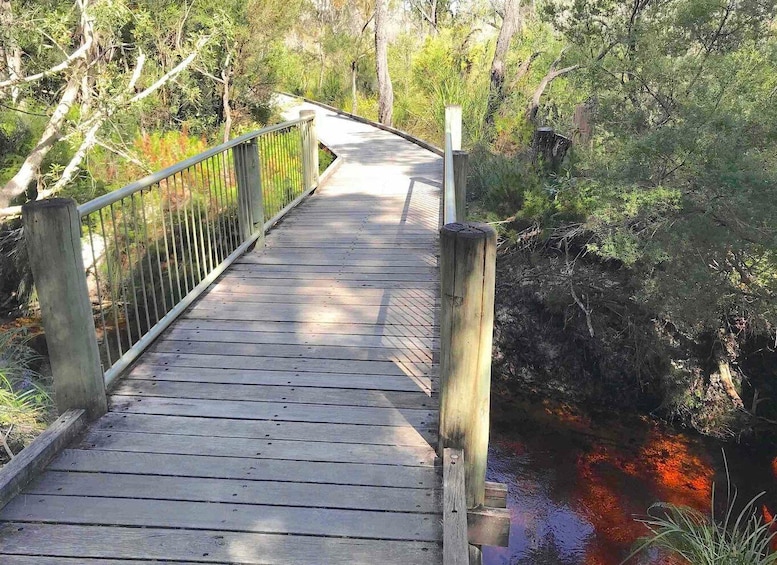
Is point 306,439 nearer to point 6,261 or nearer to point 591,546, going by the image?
point 591,546

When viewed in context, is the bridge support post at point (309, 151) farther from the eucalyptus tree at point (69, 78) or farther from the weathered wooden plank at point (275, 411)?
the weathered wooden plank at point (275, 411)

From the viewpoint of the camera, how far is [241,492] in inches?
106

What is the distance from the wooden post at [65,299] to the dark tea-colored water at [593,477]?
4.60 meters

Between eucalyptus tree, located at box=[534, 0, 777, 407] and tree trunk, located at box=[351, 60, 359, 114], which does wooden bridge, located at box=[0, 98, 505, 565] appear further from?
tree trunk, located at box=[351, 60, 359, 114]

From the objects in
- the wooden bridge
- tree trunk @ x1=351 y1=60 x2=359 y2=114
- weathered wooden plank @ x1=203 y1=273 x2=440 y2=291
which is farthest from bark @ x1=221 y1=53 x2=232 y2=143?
tree trunk @ x1=351 y1=60 x2=359 y2=114

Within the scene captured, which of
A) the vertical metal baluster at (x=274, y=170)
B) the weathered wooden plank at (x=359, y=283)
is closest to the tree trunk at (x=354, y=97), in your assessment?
the vertical metal baluster at (x=274, y=170)

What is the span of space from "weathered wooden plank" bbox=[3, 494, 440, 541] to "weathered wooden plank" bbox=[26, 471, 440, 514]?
4cm

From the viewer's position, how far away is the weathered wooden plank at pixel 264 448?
2920 millimetres

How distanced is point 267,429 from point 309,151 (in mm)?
5946

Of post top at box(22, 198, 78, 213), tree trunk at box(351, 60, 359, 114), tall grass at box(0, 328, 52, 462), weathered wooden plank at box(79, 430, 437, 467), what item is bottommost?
tall grass at box(0, 328, 52, 462)

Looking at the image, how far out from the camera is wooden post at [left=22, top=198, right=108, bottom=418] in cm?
292

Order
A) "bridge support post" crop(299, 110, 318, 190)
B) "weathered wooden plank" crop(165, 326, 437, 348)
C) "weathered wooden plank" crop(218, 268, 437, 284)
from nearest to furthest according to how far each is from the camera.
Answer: "weathered wooden plank" crop(165, 326, 437, 348)
"weathered wooden plank" crop(218, 268, 437, 284)
"bridge support post" crop(299, 110, 318, 190)

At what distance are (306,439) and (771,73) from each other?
776cm

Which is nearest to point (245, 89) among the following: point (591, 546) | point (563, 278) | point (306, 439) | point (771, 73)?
point (563, 278)
